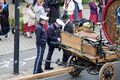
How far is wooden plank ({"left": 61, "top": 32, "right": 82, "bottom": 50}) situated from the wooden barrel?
1.18 m

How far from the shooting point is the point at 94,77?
37.2 feet

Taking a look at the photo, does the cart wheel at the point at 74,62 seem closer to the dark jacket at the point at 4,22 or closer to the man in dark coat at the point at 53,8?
the dark jacket at the point at 4,22

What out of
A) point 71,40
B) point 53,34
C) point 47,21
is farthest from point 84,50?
point 47,21

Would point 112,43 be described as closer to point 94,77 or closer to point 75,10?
point 94,77

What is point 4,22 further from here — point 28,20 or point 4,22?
point 28,20

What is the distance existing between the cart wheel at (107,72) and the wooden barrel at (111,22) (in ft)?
2.78

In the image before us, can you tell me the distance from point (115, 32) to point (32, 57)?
3625mm

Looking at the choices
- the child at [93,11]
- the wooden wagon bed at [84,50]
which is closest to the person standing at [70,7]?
the child at [93,11]

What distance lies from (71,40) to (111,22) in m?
1.44

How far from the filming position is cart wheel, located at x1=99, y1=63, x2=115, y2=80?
31.9 ft

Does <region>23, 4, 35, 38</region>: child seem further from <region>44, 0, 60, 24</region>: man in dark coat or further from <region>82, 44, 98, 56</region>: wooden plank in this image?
<region>82, 44, 98, 56</region>: wooden plank

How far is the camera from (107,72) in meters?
9.88

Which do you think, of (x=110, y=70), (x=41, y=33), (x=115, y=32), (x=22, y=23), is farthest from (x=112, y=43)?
(x=22, y=23)

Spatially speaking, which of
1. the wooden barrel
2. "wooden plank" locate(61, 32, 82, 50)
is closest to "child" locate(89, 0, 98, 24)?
the wooden barrel
